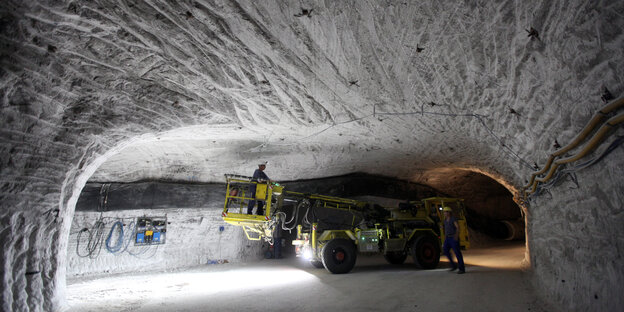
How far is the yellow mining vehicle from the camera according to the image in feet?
21.7

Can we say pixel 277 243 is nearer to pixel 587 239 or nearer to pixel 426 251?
pixel 426 251

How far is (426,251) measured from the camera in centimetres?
730

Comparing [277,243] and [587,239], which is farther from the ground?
[587,239]

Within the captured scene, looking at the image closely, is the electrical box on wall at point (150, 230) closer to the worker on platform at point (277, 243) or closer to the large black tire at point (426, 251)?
the worker on platform at point (277, 243)

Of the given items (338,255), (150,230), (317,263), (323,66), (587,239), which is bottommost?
(317,263)

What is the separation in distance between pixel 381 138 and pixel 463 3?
4.45 metres

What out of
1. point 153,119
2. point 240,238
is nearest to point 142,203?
point 240,238

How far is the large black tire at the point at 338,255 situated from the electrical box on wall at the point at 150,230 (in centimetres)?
511

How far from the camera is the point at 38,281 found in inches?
149

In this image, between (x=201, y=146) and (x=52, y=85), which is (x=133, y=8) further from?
(x=201, y=146)

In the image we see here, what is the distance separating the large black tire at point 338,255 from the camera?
21.9 ft

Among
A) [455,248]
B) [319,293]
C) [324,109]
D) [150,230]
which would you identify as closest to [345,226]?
[455,248]

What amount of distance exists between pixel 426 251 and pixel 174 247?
23.5 feet

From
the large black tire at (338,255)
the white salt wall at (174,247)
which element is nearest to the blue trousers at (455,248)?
the large black tire at (338,255)
